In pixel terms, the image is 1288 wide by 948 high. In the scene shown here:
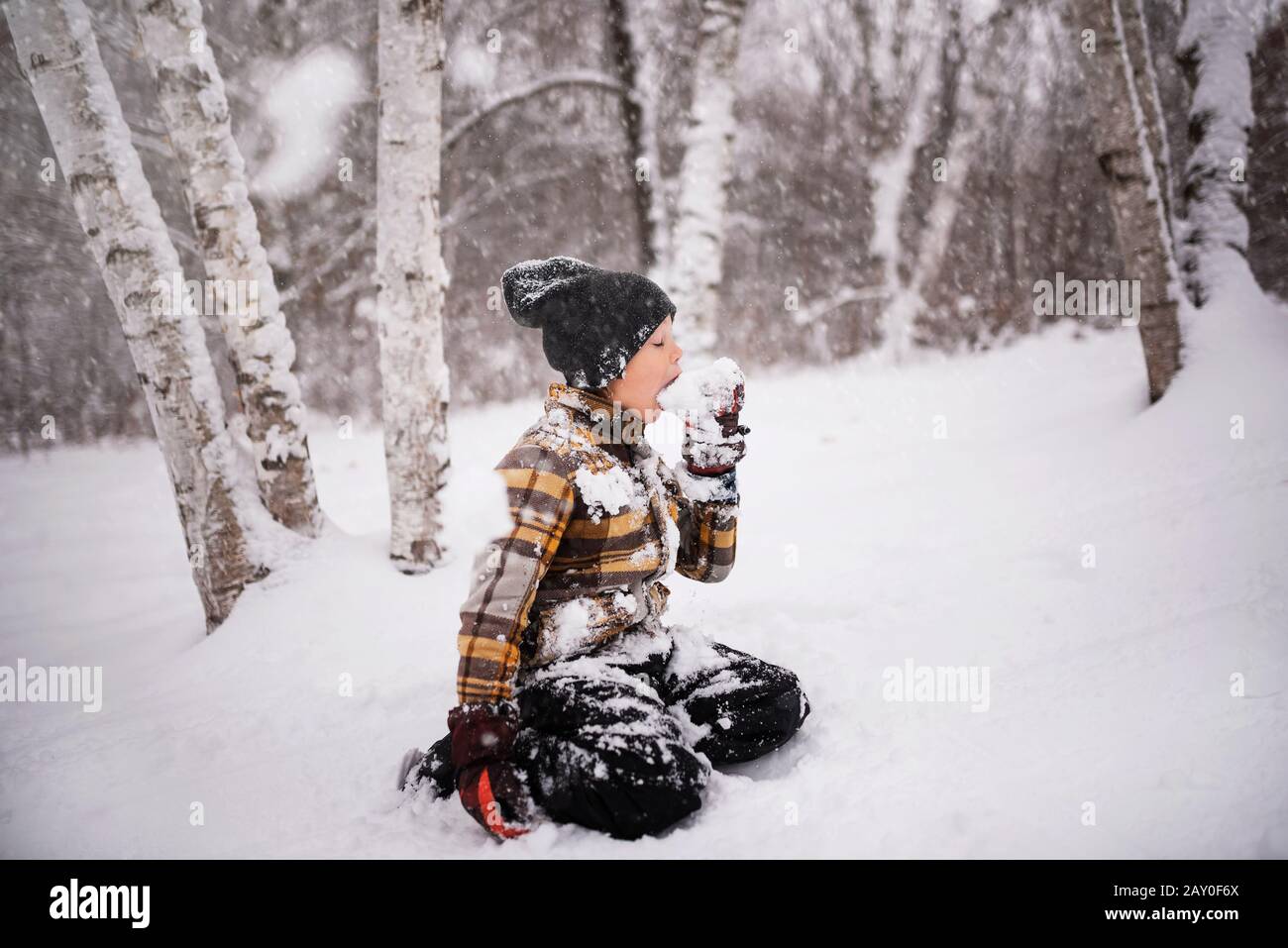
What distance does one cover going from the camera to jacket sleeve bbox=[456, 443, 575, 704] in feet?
5.64

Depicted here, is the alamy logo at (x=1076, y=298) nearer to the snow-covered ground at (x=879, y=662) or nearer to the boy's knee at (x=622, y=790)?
the snow-covered ground at (x=879, y=662)

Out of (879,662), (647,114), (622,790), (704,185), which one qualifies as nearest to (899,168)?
(647,114)

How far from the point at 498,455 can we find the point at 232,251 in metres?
4.06

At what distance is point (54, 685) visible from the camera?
327 centimetres

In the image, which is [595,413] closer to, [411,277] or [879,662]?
[879,662]

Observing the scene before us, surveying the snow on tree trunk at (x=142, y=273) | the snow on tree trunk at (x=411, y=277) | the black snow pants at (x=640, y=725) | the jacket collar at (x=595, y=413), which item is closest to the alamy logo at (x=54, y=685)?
the snow on tree trunk at (x=142, y=273)

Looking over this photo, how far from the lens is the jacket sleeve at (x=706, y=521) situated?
2283mm

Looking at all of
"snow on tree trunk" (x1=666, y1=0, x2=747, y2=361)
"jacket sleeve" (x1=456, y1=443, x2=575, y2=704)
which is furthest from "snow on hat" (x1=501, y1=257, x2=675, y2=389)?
"snow on tree trunk" (x1=666, y1=0, x2=747, y2=361)

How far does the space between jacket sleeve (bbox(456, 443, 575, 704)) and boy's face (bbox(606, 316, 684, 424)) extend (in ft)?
1.00

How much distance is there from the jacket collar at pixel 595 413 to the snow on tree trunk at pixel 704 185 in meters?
3.68

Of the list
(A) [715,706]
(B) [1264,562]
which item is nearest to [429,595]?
(A) [715,706]

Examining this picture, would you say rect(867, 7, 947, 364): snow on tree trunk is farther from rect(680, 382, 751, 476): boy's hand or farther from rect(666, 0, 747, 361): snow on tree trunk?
rect(680, 382, 751, 476): boy's hand
